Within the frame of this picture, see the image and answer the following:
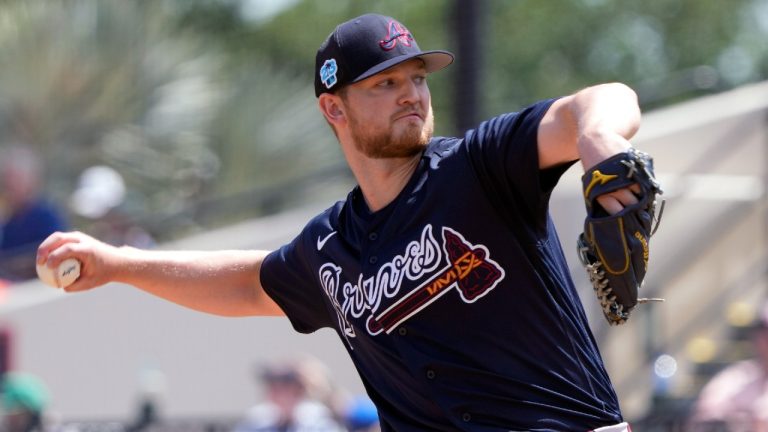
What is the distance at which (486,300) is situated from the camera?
3689mm

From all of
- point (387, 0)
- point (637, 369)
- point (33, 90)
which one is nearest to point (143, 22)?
point (33, 90)

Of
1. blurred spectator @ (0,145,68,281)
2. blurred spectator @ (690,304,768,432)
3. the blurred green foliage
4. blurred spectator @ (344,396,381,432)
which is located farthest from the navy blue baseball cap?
the blurred green foliage

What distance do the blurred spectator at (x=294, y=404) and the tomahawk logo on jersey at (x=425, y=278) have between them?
4663 mm

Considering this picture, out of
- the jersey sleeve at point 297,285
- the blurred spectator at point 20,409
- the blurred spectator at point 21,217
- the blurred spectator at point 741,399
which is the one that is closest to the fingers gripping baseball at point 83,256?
the jersey sleeve at point 297,285

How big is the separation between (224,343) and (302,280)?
7.48 meters

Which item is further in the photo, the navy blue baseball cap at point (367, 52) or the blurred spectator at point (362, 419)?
the blurred spectator at point (362, 419)

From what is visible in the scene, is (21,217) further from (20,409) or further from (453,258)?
(453,258)

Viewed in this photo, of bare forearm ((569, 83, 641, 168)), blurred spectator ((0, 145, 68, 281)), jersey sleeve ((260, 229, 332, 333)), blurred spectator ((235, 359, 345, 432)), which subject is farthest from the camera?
blurred spectator ((0, 145, 68, 281))

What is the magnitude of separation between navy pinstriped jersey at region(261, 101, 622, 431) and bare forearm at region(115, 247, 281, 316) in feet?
2.82

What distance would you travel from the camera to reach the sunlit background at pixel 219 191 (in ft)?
35.8

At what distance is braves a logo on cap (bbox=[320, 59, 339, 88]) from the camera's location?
4062 millimetres

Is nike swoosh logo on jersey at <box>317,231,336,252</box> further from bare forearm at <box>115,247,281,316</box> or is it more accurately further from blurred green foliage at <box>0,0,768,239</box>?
blurred green foliage at <box>0,0,768,239</box>

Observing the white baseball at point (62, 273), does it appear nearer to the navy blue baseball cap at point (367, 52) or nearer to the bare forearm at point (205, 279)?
the bare forearm at point (205, 279)

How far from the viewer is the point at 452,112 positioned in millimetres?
8898
